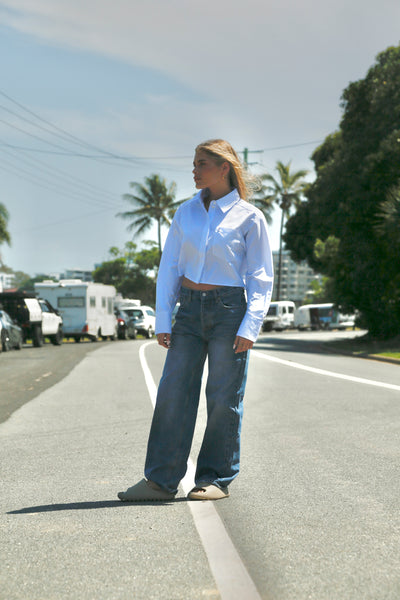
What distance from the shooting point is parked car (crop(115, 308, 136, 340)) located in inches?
1494

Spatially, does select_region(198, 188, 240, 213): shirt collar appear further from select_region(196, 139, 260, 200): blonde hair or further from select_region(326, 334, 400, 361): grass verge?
select_region(326, 334, 400, 361): grass verge

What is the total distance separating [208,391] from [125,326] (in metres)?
33.8

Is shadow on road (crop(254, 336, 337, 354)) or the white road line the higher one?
the white road line

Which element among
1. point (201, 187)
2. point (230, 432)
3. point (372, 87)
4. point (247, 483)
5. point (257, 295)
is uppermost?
point (372, 87)

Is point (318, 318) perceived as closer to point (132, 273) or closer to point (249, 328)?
point (132, 273)

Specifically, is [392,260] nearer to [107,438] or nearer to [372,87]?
[372,87]

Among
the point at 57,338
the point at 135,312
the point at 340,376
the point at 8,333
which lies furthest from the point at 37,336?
the point at 340,376

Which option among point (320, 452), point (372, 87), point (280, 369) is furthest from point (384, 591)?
point (372, 87)

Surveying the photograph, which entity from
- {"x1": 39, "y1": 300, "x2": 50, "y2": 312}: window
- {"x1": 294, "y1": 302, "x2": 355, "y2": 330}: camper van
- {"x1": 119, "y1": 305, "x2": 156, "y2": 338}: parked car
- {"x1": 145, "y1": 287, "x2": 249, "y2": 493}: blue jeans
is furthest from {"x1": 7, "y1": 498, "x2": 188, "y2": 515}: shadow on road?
{"x1": 294, "y1": 302, "x2": 355, "y2": 330}: camper van

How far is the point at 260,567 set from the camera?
3.29 meters

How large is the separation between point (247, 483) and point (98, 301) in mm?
29596

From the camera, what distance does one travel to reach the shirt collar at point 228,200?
15.0 feet

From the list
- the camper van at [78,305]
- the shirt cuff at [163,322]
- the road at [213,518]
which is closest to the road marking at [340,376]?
the road at [213,518]

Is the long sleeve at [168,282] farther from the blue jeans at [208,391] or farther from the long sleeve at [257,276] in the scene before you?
the long sleeve at [257,276]
